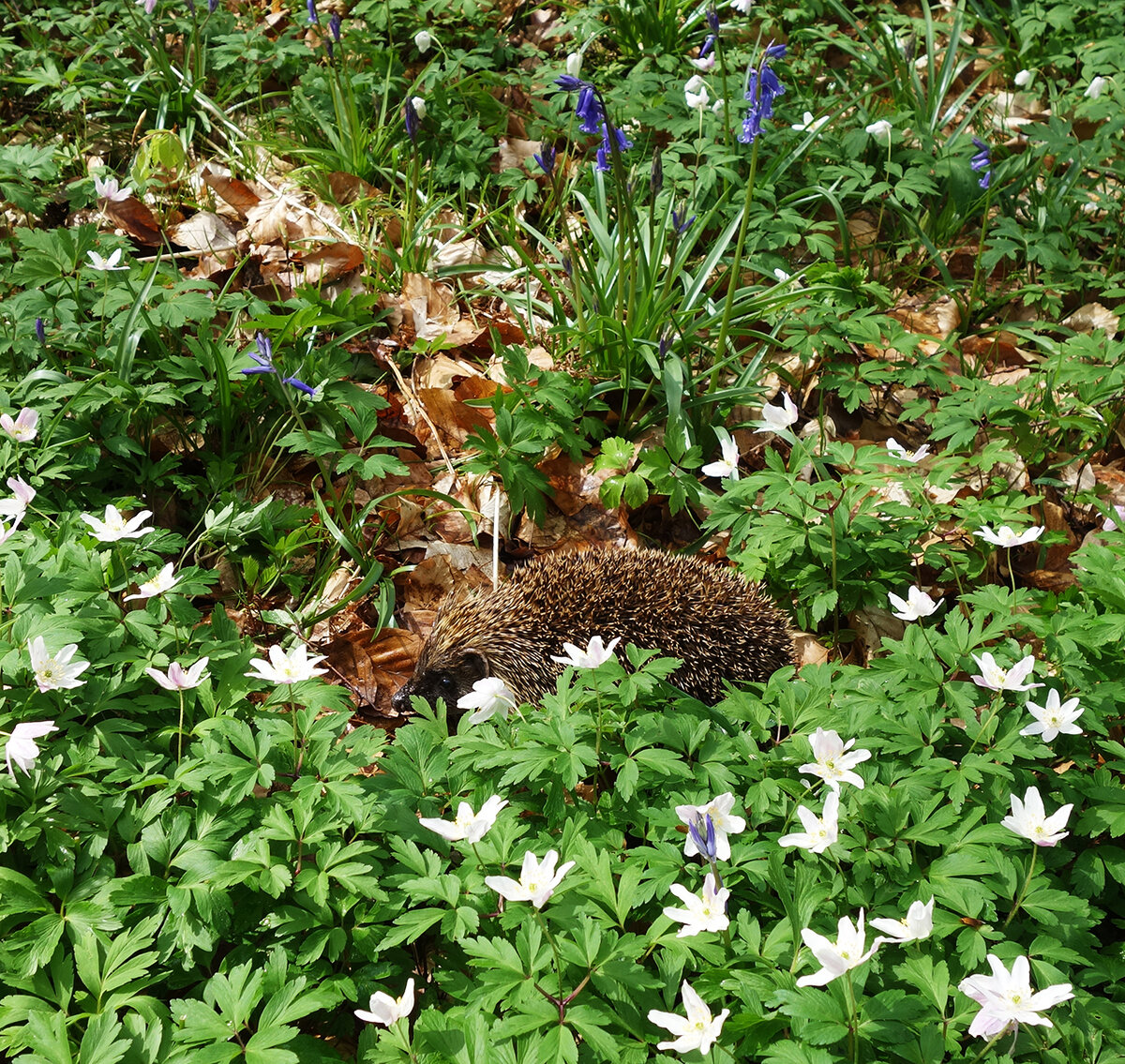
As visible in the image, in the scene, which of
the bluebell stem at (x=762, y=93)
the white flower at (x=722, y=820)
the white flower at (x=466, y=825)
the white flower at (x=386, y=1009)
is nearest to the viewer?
the white flower at (x=386, y=1009)

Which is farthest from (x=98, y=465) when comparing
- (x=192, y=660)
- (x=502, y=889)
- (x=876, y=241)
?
(x=876, y=241)

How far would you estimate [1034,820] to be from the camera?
1866 mm

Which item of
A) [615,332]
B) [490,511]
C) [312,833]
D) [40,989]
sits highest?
[615,332]

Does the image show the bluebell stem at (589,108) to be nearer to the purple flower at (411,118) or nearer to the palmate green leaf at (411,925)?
the purple flower at (411,118)

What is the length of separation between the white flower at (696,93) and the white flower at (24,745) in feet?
12.1

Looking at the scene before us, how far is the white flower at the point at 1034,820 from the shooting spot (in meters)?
1.85

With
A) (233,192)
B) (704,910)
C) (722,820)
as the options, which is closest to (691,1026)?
(704,910)

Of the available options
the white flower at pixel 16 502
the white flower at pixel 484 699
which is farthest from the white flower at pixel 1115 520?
the white flower at pixel 16 502

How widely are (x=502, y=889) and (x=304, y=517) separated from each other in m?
2.12

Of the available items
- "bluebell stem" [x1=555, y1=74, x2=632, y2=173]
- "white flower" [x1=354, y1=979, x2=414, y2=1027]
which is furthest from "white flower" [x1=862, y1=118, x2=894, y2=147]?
"white flower" [x1=354, y1=979, x2=414, y2=1027]

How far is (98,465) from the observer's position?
3.36 metres

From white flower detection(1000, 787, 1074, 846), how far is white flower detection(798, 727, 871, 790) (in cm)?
31

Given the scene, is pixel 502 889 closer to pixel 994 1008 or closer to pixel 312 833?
pixel 312 833

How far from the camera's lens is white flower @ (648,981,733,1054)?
62.0 inches
